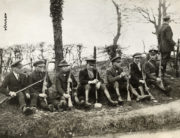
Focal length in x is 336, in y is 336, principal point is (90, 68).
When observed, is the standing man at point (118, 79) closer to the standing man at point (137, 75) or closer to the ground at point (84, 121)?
the standing man at point (137, 75)

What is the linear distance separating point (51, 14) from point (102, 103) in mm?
2031

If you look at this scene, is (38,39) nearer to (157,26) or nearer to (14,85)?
(14,85)

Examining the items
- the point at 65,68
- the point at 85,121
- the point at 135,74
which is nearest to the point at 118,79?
the point at 135,74

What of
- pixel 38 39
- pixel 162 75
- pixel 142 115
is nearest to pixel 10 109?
pixel 38 39

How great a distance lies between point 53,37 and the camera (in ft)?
21.2

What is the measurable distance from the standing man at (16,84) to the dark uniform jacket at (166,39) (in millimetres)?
2820

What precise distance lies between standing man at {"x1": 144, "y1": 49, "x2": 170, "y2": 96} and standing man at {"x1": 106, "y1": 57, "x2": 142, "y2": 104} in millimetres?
446

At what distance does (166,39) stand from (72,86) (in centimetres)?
224

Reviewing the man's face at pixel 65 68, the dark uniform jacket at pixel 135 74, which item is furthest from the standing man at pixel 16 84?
the dark uniform jacket at pixel 135 74

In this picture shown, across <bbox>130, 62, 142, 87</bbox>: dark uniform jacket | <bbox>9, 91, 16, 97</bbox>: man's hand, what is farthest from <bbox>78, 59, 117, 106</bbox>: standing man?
<bbox>9, 91, 16, 97</bbox>: man's hand

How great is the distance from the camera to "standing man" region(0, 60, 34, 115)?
511 centimetres

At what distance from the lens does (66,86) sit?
216 inches

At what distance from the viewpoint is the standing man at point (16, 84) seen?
5.11m

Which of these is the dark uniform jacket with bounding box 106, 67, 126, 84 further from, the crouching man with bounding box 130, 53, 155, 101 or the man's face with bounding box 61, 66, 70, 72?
the man's face with bounding box 61, 66, 70, 72
